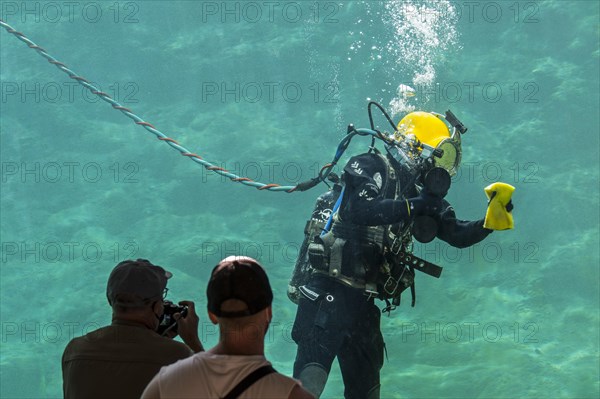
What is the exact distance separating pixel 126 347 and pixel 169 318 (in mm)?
403

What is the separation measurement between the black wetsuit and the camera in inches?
74.4

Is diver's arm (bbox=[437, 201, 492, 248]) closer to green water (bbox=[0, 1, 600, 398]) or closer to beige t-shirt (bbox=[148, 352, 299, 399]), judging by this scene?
beige t-shirt (bbox=[148, 352, 299, 399])

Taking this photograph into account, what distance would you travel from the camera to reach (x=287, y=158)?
1620 centimetres

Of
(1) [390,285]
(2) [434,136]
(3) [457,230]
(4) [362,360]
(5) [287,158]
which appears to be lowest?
(4) [362,360]

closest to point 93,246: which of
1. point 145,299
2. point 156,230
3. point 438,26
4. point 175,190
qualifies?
point 156,230

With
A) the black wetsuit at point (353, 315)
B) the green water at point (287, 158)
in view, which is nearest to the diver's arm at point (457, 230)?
the black wetsuit at point (353, 315)

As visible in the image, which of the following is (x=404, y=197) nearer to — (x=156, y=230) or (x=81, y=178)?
(x=156, y=230)

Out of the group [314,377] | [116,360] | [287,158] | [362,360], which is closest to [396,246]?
[362,360]

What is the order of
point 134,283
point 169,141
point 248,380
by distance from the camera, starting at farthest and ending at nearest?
point 169,141 < point 134,283 < point 248,380

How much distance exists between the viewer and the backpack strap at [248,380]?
2543mm

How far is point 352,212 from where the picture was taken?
5262mm

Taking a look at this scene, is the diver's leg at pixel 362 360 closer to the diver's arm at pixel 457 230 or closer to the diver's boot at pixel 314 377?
the diver's boot at pixel 314 377

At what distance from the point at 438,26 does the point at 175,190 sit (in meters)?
7.47

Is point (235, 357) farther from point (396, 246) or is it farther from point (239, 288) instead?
point (396, 246)
